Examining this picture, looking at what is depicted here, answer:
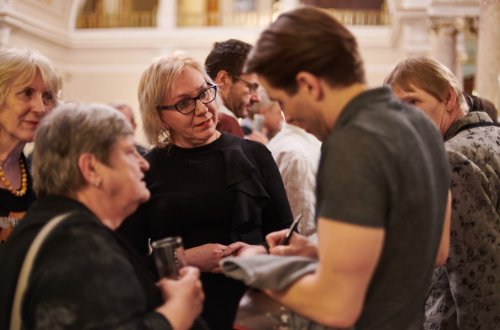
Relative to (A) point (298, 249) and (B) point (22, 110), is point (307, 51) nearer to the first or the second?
(A) point (298, 249)

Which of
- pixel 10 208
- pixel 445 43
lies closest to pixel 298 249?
pixel 10 208

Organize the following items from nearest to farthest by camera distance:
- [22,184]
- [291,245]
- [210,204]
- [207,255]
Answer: [291,245]
[207,255]
[210,204]
[22,184]

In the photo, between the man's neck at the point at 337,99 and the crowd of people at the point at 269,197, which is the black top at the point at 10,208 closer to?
the crowd of people at the point at 269,197

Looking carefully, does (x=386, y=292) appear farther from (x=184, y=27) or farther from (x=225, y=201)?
(x=184, y=27)

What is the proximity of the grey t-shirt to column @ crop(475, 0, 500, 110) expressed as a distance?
5298 mm

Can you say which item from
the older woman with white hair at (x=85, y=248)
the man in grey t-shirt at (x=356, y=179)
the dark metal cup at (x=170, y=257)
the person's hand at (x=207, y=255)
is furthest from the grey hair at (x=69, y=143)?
the person's hand at (x=207, y=255)

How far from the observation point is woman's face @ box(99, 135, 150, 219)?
169 cm

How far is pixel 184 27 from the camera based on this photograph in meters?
17.4

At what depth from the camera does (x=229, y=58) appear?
3.21 metres

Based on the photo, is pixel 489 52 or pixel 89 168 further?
pixel 489 52

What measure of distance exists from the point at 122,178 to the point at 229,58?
1.63 m

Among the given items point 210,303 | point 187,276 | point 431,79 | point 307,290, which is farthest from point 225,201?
point 307,290

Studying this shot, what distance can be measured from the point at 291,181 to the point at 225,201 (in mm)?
868

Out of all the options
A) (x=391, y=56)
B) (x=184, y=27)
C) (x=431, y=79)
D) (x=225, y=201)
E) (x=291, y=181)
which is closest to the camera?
(x=431, y=79)
